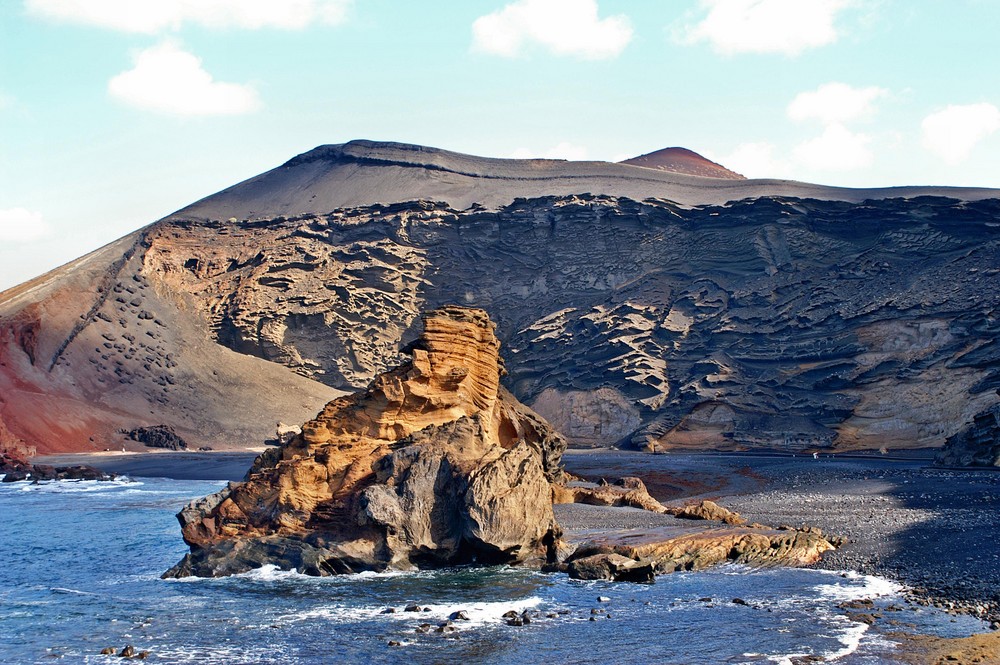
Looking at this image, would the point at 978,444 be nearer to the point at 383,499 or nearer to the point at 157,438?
the point at 383,499

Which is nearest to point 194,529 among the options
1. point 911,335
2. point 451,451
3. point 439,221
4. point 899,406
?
point 451,451

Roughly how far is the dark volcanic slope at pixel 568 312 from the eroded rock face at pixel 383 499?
50546mm

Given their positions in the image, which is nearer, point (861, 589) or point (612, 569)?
point (861, 589)

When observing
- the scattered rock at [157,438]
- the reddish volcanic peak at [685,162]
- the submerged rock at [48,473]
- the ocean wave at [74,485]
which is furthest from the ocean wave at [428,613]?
the reddish volcanic peak at [685,162]

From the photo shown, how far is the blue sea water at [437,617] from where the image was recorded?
17.8 metres

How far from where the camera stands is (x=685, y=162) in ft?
590

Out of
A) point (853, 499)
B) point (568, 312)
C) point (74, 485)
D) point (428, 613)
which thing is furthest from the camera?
point (568, 312)

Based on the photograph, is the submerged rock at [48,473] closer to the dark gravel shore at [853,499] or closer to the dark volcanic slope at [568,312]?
the dark gravel shore at [853,499]

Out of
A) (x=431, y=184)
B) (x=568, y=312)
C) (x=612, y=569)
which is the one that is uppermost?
(x=431, y=184)

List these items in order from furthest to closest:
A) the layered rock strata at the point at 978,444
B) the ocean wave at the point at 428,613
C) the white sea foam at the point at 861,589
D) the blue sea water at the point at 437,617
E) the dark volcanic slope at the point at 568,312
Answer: the dark volcanic slope at the point at 568,312 → the layered rock strata at the point at 978,444 → the white sea foam at the point at 861,589 → the ocean wave at the point at 428,613 → the blue sea water at the point at 437,617

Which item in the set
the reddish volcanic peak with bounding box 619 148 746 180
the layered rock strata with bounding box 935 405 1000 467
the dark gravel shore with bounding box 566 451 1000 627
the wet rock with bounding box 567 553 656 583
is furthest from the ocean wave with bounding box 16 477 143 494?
the reddish volcanic peak with bounding box 619 148 746 180

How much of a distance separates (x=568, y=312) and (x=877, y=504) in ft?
190

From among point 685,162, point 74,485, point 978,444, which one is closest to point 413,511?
point 74,485

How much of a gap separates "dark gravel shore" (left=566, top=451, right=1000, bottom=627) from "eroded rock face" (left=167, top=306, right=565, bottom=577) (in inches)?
336
